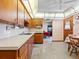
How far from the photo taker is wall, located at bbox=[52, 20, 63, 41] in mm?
13469

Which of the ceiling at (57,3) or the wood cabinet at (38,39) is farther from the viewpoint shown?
the wood cabinet at (38,39)

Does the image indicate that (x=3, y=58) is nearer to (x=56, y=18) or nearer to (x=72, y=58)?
(x=72, y=58)

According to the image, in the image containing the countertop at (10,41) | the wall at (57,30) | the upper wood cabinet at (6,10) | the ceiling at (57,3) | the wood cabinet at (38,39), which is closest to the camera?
the countertop at (10,41)

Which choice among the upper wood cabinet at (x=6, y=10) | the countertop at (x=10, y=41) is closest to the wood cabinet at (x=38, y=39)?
the countertop at (x=10, y=41)

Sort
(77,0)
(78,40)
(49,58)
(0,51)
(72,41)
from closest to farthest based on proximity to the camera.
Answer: (0,51), (49,58), (78,40), (72,41), (77,0)

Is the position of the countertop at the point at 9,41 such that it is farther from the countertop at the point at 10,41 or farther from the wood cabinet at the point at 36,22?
the wood cabinet at the point at 36,22

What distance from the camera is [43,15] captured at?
1291cm

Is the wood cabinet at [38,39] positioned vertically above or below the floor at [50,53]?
above

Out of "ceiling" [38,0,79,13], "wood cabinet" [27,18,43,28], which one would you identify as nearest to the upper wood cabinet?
"ceiling" [38,0,79,13]

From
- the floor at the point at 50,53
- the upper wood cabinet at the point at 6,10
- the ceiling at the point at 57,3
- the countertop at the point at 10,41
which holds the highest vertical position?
the ceiling at the point at 57,3

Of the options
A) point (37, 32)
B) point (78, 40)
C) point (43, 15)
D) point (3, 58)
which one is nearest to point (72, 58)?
point (78, 40)

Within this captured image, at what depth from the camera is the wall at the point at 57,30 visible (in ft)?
44.2

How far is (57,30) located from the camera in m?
13.5

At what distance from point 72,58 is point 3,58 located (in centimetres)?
440
